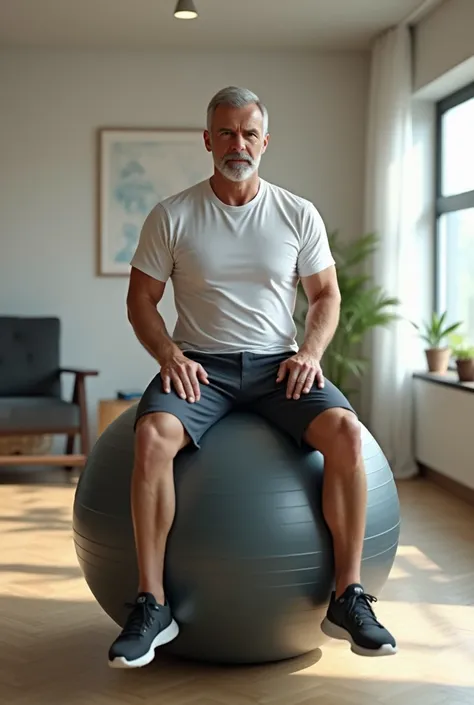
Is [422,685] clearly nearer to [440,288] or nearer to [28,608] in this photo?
[28,608]

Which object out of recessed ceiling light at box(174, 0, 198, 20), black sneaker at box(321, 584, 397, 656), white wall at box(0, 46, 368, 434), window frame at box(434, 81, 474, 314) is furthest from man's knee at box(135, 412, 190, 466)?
white wall at box(0, 46, 368, 434)

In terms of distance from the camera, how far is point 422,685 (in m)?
2.53

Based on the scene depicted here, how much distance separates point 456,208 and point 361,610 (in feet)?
11.6

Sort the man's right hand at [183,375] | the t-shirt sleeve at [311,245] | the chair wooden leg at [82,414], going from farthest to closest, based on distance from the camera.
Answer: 1. the chair wooden leg at [82,414]
2. the t-shirt sleeve at [311,245]
3. the man's right hand at [183,375]

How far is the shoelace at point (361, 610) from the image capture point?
232cm

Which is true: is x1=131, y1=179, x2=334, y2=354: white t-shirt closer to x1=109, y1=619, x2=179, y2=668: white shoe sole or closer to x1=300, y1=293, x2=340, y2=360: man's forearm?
x1=300, y1=293, x2=340, y2=360: man's forearm

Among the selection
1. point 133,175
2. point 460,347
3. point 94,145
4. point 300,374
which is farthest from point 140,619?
point 94,145

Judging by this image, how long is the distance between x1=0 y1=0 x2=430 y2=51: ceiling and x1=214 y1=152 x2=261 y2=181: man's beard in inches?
106

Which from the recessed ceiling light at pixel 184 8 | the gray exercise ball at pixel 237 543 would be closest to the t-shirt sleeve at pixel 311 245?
the gray exercise ball at pixel 237 543

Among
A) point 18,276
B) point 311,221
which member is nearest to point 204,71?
point 18,276

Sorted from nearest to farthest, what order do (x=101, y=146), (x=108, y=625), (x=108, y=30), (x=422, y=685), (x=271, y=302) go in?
(x=422, y=685) → (x=271, y=302) → (x=108, y=625) → (x=108, y=30) → (x=101, y=146)

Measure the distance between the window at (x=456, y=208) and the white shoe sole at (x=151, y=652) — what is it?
339 cm

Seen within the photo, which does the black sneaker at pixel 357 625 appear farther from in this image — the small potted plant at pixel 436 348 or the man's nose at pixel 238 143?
the small potted plant at pixel 436 348

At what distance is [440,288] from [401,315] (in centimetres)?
29
